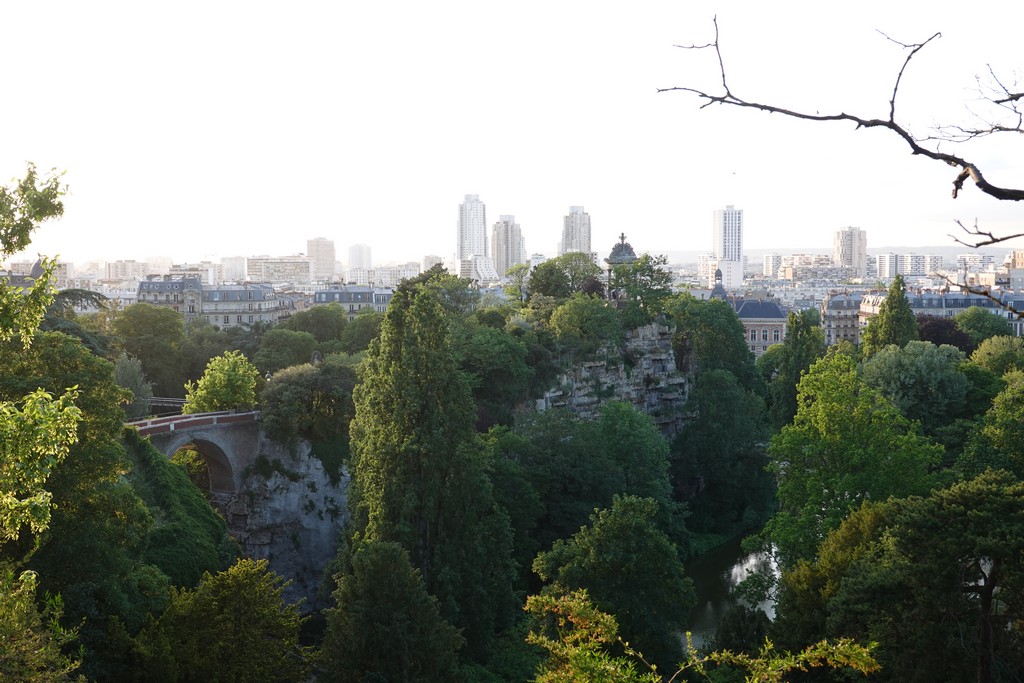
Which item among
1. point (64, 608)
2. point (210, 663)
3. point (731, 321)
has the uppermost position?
point (731, 321)

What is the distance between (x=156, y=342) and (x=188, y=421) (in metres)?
15.4

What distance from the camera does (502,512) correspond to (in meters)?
27.4

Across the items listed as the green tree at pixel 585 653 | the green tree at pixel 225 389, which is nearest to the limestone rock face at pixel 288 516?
the green tree at pixel 225 389

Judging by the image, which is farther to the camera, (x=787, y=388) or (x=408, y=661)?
(x=787, y=388)

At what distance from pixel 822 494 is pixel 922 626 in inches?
325

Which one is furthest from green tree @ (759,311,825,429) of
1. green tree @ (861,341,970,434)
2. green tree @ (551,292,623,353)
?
green tree @ (861,341,970,434)

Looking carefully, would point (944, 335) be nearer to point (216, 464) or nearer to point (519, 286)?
point (519, 286)

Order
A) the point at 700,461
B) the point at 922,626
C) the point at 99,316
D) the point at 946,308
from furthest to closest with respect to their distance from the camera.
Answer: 1. the point at 946,308
2. the point at 99,316
3. the point at 700,461
4. the point at 922,626

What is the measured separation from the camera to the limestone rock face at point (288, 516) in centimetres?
3372

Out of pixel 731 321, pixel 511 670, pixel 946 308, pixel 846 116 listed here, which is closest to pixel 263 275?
pixel 946 308

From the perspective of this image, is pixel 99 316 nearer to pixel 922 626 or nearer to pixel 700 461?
pixel 700 461

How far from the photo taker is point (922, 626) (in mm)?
17031

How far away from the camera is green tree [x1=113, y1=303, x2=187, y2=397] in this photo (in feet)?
151

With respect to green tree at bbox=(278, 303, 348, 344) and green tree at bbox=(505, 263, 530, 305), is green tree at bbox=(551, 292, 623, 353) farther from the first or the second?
green tree at bbox=(278, 303, 348, 344)
